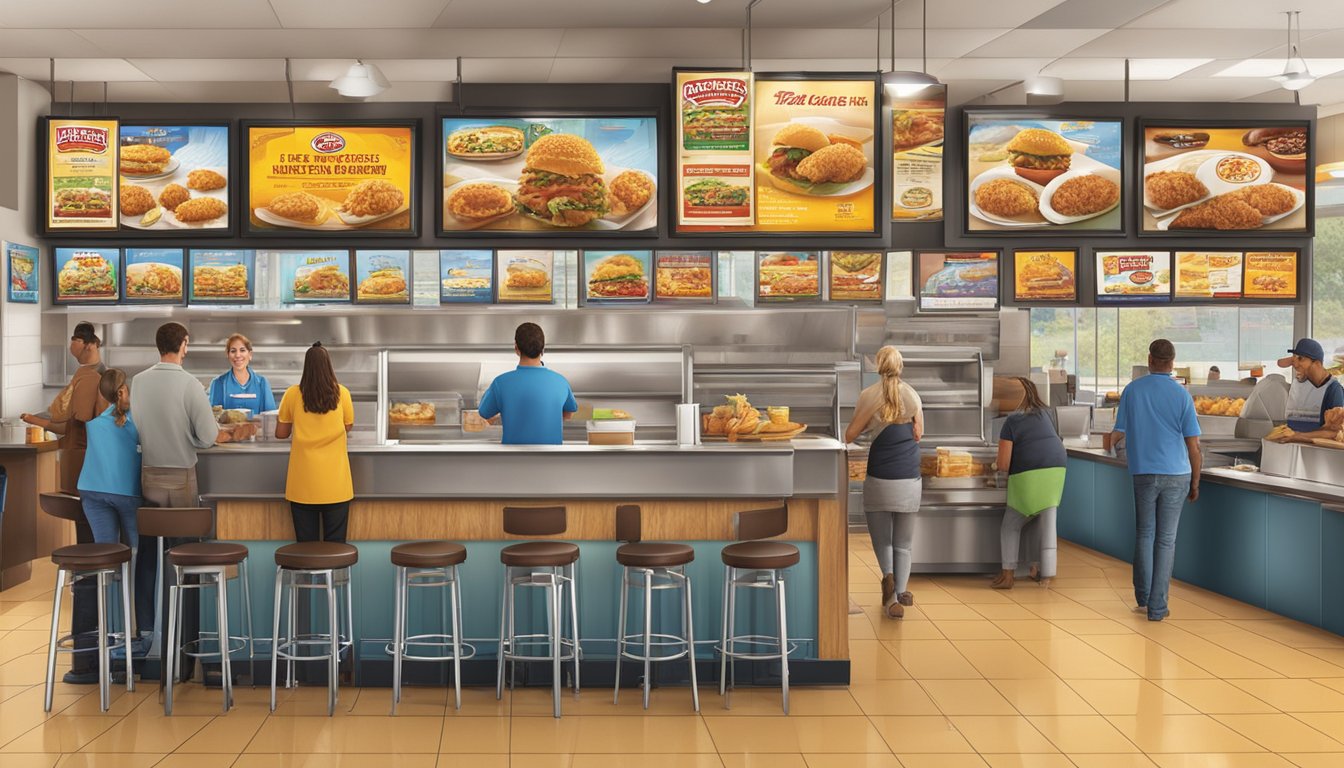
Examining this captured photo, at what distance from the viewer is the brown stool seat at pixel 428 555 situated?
176 inches

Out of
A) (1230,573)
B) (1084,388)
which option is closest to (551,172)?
(1230,573)

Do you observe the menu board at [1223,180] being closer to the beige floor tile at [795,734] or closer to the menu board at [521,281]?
the menu board at [521,281]

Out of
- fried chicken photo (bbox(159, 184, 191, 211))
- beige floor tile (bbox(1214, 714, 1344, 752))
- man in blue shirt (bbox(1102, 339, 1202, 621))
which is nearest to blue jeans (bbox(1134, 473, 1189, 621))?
man in blue shirt (bbox(1102, 339, 1202, 621))

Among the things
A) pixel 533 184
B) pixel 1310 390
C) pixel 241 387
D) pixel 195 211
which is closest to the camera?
pixel 241 387

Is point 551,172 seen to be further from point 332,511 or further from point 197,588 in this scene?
point 197,588

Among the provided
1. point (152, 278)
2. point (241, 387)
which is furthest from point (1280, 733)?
point (152, 278)

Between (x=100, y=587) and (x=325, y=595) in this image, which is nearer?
(x=100, y=587)

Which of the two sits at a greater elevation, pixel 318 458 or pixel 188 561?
pixel 318 458

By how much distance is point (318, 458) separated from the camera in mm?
4734

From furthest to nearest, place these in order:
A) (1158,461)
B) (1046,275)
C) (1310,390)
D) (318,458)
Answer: (1046,275), (1310,390), (1158,461), (318,458)

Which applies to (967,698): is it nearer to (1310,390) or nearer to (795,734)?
(795,734)

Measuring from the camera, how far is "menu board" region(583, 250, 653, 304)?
26.9 ft

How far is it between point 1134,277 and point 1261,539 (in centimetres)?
257

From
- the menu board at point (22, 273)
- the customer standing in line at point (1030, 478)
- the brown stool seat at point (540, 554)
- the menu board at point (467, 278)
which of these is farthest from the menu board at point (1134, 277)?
the menu board at point (22, 273)
